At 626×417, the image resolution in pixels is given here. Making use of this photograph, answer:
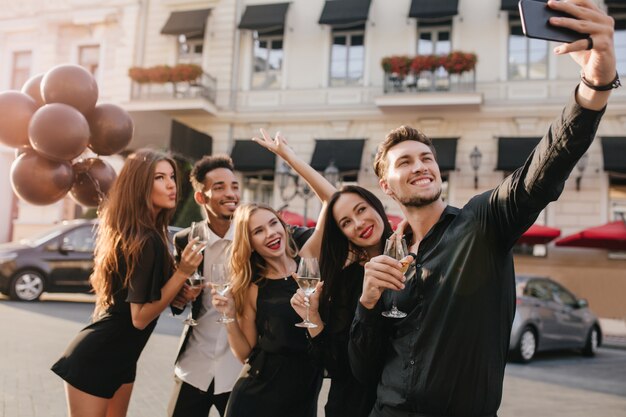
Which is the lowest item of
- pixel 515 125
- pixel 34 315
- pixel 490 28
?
pixel 34 315

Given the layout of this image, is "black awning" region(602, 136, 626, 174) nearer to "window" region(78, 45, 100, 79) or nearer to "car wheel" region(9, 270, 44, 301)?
"car wheel" region(9, 270, 44, 301)

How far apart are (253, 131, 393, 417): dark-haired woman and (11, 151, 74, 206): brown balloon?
2.67 metres

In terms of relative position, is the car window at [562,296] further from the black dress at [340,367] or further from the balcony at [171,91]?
the balcony at [171,91]

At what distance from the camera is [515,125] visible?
15.4 m

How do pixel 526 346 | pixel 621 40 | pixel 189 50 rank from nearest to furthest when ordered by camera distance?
pixel 526 346 → pixel 621 40 → pixel 189 50

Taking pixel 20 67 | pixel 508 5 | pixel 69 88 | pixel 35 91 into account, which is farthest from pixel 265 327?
pixel 20 67

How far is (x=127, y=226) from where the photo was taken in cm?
279

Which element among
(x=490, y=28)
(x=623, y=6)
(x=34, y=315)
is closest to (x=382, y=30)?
(x=490, y=28)

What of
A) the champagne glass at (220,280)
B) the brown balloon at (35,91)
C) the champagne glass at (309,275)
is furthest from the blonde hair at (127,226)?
the brown balloon at (35,91)

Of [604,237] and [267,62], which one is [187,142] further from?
[604,237]

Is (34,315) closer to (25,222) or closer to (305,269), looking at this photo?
(305,269)

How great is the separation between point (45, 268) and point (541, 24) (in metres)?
11.5

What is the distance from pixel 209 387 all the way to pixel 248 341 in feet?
1.45

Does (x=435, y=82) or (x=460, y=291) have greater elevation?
(x=435, y=82)
